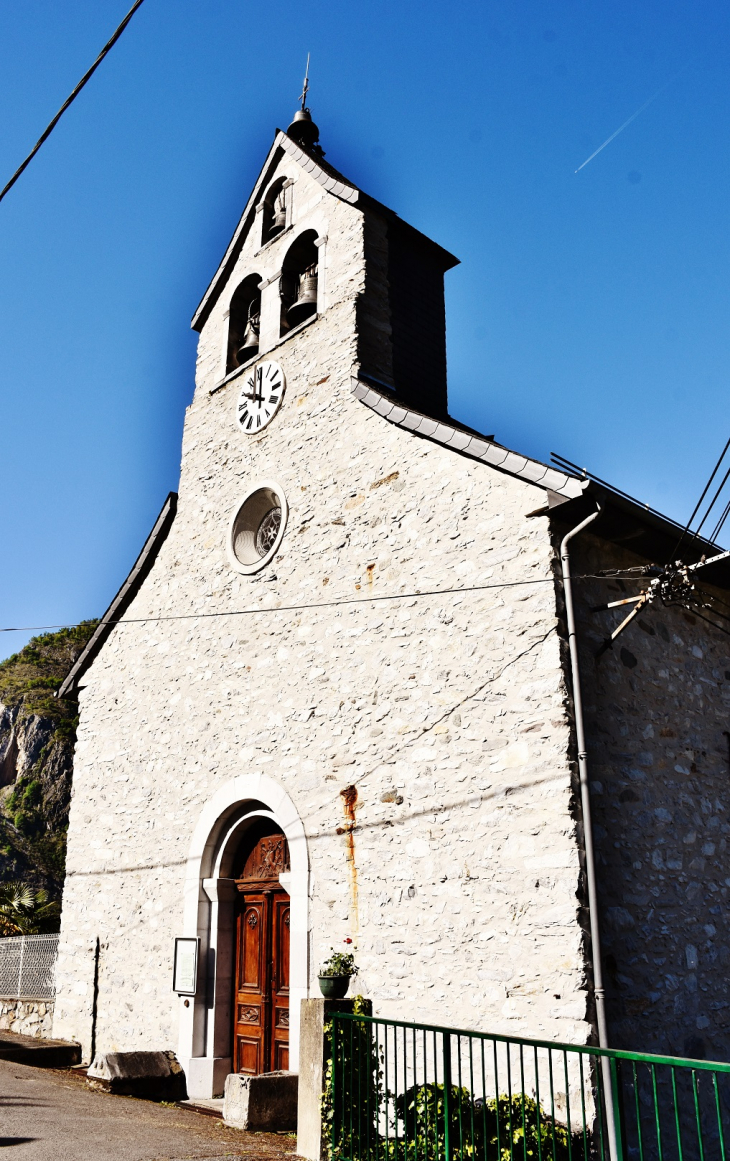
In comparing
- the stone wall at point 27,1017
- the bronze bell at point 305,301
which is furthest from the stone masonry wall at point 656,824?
the stone wall at point 27,1017

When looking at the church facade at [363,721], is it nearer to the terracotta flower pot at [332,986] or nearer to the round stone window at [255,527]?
the round stone window at [255,527]

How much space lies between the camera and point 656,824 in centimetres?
721

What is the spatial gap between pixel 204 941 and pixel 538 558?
5651mm

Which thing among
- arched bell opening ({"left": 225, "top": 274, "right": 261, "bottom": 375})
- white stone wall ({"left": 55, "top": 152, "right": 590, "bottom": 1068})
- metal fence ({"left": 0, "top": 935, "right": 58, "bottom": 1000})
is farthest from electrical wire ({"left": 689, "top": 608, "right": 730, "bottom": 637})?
metal fence ({"left": 0, "top": 935, "right": 58, "bottom": 1000})

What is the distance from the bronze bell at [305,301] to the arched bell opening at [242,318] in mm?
785

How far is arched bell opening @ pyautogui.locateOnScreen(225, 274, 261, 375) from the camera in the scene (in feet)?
40.1

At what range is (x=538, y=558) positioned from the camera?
725 cm

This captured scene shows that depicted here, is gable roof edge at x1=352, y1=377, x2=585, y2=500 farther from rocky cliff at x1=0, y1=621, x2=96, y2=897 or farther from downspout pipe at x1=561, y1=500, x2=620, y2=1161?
rocky cliff at x1=0, y1=621, x2=96, y2=897

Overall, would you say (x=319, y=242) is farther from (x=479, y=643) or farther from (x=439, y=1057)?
(x=439, y=1057)

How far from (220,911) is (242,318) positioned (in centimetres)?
804

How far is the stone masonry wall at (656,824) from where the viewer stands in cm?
660

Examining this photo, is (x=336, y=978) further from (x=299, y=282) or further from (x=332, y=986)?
(x=299, y=282)

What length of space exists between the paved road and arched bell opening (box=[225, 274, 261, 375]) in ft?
28.7

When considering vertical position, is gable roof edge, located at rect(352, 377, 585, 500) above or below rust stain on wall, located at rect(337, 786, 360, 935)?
above
